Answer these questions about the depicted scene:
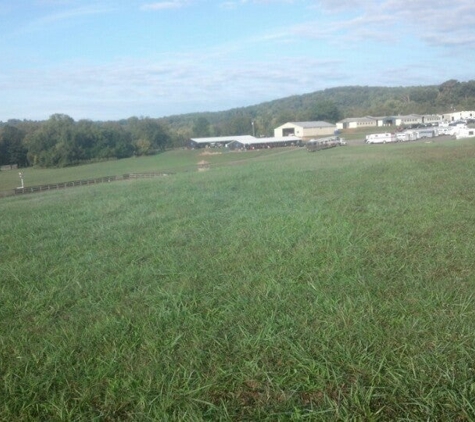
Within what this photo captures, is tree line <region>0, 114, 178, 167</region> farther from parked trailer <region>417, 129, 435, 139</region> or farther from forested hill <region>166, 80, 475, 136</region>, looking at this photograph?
parked trailer <region>417, 129, 435, 139</region>

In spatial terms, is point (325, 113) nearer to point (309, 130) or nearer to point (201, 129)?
point (309, 130)

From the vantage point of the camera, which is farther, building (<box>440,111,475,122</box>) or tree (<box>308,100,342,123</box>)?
tree (<box>308,100,342,123</box>)

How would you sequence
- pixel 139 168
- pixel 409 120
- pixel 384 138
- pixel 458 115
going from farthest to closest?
pixel 458 115, pixel 409 120, pixel 139 168, pixel 384 138

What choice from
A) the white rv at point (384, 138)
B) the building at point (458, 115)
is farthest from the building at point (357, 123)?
the white rv at point (384, 138)

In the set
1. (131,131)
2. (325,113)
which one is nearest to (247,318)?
(131,131)

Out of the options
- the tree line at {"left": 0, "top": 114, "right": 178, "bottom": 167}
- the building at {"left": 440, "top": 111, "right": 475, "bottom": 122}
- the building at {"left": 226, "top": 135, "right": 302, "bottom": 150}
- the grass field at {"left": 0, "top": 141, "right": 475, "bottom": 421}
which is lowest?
the grass field at {"left": 0, "top": 141, "right": 475, "bottom": 421}

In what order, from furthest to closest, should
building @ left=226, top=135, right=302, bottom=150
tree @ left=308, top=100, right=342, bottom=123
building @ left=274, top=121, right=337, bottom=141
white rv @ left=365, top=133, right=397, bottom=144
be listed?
tree @ left=308, top=100, right=342, bottom=123
building @ left=274, top=121, right=337, bottom=141
building @ left=226, top=135, right=302, bottom=150
white rv @ left=365, top=133, right=397, bottom=144

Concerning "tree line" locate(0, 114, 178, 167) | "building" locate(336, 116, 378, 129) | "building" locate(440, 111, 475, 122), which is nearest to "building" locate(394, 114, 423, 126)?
"building" locate(336, 116, 378, 129)

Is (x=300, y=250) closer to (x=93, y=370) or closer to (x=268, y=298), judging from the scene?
(x=268, y=298)

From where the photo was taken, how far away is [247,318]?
4.00m

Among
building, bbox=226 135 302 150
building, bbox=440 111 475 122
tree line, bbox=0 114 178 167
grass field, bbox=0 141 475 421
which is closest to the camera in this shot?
grass field, bbox=0 141 475 421

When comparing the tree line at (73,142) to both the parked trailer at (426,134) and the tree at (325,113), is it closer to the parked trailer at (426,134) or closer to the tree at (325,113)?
the tree at (325,113)

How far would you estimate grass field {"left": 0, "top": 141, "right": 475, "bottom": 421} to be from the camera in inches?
117

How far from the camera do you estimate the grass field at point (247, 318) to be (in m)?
2.96
